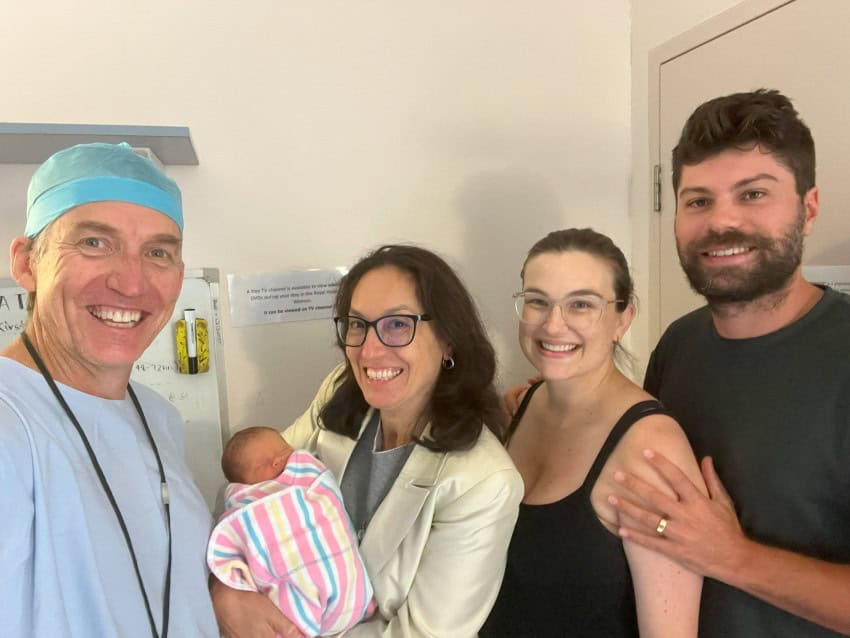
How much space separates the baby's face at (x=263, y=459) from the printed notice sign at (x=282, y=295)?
682 millimetres

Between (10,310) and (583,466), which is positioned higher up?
(10,310)

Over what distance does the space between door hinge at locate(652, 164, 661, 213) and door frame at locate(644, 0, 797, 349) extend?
0.5 inches

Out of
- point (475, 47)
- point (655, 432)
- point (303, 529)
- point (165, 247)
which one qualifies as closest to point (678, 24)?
point (475, 47)

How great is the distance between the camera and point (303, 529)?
1261mm

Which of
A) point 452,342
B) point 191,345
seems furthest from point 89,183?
point 191,345

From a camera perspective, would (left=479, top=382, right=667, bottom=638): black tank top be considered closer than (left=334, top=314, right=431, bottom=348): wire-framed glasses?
Yes

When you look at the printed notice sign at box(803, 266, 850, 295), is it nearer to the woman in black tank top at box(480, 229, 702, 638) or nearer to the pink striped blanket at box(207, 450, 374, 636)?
the woman in black tank top at box(480, 229, 702, 638)

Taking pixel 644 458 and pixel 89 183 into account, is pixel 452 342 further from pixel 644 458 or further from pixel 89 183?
pixel 89 183

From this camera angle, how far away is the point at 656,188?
237 centimetres

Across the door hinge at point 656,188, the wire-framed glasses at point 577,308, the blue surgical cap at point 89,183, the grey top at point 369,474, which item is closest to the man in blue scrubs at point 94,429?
the blue surgical cap at point 89,183

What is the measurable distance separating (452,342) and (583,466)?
404 millimetres

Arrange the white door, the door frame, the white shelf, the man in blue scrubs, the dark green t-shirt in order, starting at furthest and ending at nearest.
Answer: the door frame
the white door
the white shelf
the dark green t-shirt
the man in blue scrubs

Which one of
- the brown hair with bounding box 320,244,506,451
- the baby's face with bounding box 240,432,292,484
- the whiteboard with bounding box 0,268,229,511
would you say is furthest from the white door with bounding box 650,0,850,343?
the whiteboard with bounding box 0,268,229,511

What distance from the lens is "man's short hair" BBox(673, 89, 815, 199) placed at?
127 cm
